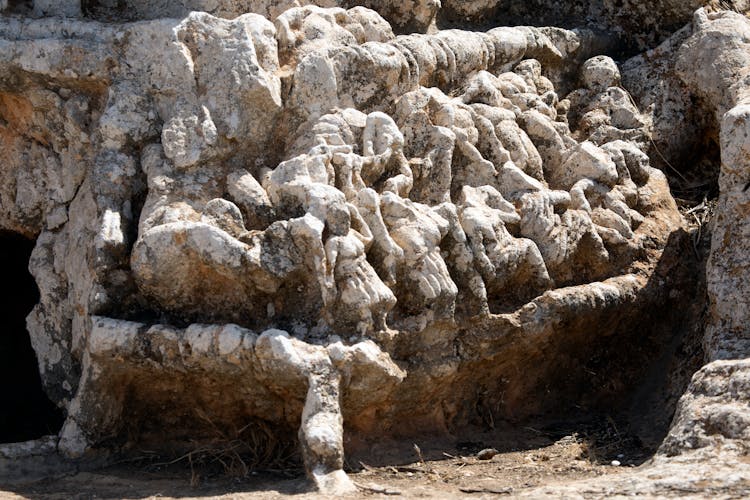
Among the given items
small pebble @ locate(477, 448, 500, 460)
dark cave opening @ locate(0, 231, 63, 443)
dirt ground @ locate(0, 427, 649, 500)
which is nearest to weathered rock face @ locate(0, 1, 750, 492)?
dirt ground @ locate(0, 427, 649, 500)

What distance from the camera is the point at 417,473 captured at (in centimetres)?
531

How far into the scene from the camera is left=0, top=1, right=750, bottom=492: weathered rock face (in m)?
5.25

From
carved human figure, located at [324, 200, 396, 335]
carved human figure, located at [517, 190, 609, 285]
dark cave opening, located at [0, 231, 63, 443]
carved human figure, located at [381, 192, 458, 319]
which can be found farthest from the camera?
dark cave opening, located at [0, 231, 63, 443]

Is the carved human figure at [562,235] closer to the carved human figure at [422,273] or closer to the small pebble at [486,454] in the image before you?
the carved human figure at [422,273]

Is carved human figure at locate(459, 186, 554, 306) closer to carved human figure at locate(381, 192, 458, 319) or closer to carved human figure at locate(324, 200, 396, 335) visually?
carved human figure at locate(381, 192, 458, 319)

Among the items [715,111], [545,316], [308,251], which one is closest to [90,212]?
[308,251]

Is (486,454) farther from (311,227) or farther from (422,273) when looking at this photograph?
(311,227)

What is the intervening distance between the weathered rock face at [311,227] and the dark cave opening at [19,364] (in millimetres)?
640

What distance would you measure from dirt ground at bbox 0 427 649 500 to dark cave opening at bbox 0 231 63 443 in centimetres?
119

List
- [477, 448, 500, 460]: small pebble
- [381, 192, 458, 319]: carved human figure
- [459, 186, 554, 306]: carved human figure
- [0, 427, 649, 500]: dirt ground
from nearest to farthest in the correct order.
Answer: [0, 427, 649, 500]: dirt ground
[381, 192, 458, 319]: carved human figure
[477, 448, 500, 460]: small pebble
[459, 186, 554, 306]: carved human figure

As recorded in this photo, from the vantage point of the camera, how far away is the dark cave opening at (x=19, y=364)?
634cm

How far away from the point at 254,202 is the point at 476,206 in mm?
1236

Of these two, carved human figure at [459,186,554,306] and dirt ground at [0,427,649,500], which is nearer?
dirt ground at [0,427,649,500]

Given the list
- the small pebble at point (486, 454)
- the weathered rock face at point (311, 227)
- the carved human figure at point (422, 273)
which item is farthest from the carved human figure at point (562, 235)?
the small pebble at point (486, 454)
